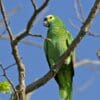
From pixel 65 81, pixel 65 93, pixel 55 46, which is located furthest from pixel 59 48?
pixel 65 93

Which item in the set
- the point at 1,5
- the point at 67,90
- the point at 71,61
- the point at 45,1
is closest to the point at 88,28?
the point at 45,1

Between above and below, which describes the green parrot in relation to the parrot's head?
below

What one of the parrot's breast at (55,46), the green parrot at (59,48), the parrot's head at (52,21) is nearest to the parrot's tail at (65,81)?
the green parrot at (59,48)

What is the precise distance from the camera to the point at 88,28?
9.94 ft

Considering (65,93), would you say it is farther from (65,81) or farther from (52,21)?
(52,21)

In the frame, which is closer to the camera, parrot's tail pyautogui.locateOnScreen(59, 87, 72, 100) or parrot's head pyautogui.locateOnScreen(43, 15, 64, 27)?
parrot's tail pyautogui.locateOnScreen(59, 87, 72, 100)

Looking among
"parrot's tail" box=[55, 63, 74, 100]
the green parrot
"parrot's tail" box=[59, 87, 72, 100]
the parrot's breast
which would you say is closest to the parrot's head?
the green parrot

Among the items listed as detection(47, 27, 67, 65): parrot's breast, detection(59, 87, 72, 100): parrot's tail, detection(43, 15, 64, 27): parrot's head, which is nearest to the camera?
detection(59, 87, 72, 100): parrot's tail

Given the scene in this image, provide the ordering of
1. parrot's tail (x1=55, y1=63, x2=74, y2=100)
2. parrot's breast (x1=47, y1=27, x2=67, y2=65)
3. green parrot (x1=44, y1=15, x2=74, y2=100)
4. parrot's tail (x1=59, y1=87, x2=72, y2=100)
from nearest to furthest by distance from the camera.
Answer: parrot's tail (x1=59, y1=87, x2=72, y2=100)
parrot's tail (x1=55, y1=63, x2=74, y2=100)
green parrot (x1=44, y1=15, x2=74, y2=100)
parrot's breast (x1=47, y1=27, x2=67, y2=65)

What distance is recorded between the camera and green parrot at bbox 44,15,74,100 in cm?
493

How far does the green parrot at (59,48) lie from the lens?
194 inches

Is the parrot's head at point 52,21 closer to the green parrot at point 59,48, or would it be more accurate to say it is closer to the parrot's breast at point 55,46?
the green parrot at point 59,48

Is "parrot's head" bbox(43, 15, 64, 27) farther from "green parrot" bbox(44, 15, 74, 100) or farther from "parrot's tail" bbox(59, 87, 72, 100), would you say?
"parrot's tail" bbox(59, 87, 72, 100)

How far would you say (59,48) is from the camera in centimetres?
520
